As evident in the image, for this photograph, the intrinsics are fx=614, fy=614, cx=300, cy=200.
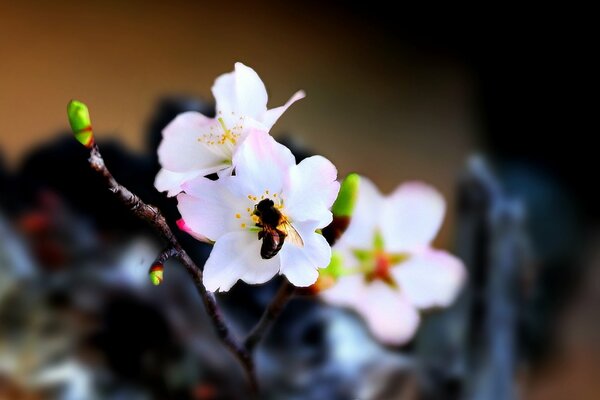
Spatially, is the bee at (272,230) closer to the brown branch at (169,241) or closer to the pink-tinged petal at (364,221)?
the brown branch at (169,241)

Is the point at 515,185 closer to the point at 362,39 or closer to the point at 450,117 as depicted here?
the point at 450,117

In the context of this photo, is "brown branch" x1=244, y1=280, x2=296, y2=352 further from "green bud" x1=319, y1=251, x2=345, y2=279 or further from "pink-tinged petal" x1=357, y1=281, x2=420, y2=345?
"pink-tinged petal" x1=357, y1=281, x2=420, y2=345

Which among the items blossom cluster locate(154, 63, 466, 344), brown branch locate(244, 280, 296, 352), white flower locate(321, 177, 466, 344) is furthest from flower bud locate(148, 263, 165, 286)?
white flower locate(321, 177, 466, 344)

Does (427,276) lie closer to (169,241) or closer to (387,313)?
(387,313)

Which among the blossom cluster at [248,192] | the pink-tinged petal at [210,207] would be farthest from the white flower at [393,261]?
the pink-tinged petal at [210,207]

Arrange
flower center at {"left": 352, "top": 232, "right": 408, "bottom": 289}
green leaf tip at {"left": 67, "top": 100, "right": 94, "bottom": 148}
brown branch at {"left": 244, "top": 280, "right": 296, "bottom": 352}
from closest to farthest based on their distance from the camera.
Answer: green leaf tip at {"left": 67, "top": 100, "right": 94, "bottom": 148} → brown branch at {"left": 244, "top": 280, "right": 296, "bottom": 352} → flower center at {"left": 352, "top": 232, "right": 408, "bottom": 289}

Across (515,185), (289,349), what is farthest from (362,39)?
(289,349)
